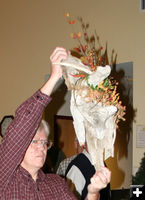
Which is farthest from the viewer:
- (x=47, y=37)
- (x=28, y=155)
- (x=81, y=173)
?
(x=47, y=37)

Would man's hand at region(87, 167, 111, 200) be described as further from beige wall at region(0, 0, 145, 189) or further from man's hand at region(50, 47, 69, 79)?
beige wall at region(0, 0, 145, 189)

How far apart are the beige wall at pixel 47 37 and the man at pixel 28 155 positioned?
7.92 feet

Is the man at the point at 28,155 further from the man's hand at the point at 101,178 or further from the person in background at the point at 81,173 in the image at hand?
the person in background at the point at 81,173

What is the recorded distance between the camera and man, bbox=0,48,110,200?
4.92ft

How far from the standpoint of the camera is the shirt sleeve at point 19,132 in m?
1.49

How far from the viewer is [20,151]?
5.03 feet

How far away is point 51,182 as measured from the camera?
1.80 m

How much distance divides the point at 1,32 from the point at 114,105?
4.94m

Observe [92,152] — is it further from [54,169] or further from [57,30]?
[57,30]

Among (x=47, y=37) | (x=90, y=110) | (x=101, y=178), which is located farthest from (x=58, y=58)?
(x=47, y=37)

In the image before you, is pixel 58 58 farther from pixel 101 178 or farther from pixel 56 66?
pixel 101 178

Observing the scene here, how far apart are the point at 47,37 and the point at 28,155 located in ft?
12.6

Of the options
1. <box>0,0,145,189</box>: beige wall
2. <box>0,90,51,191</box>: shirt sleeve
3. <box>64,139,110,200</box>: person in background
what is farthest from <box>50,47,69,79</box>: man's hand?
<box>0,0,145,189</box>: beige wall

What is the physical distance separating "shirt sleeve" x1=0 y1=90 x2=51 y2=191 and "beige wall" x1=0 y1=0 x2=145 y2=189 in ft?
8.48
